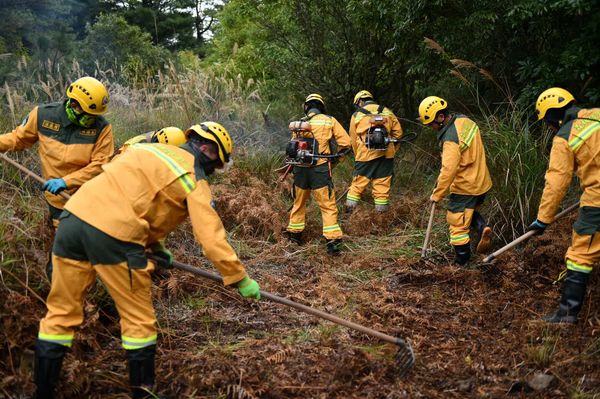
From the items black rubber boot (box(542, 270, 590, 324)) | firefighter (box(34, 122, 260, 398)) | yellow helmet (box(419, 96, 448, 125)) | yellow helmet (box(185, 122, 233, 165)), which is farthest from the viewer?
yellow helmet (box(419, 96, 448, 125))

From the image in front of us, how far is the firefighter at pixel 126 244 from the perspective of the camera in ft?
10.7

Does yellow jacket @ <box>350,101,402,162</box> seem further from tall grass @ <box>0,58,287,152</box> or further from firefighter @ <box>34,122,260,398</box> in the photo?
firefighter @ <box>34,122,260,398</box>

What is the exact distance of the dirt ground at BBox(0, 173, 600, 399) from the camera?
369 cm

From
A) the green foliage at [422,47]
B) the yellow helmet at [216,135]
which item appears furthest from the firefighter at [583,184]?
the yellow helmet at [216,135]

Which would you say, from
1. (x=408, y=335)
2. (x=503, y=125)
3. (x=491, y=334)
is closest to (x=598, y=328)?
(x=491, y=334)

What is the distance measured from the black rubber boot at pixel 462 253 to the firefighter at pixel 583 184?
4.71 feet

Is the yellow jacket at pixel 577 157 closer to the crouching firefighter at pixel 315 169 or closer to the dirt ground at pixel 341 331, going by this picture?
the dirt ground at pixel 341 331

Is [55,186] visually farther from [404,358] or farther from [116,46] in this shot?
[116,46]

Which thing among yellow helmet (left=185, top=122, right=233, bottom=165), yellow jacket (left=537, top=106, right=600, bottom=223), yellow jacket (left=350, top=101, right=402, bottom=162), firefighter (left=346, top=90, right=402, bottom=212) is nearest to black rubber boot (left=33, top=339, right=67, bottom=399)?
yellow helmet (left=185, top=122, right=233, bottom=165)

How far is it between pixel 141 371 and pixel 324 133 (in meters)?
4.25

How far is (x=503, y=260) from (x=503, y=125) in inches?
63.9

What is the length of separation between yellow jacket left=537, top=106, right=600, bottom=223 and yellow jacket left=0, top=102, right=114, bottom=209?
12.8ft

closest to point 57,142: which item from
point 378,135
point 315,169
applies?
point 315,169

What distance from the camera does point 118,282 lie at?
3320 millimetres
